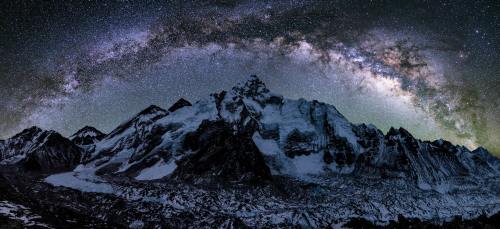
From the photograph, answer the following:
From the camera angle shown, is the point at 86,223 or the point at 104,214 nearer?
the point at 86,223

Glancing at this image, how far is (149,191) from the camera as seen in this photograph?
495ft

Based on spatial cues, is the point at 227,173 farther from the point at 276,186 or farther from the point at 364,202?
the point at 364,202

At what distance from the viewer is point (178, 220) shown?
12888 centimetres

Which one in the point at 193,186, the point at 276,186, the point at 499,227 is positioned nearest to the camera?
the point at 499,227

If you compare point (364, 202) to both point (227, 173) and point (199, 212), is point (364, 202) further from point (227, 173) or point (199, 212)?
point (199, 212)

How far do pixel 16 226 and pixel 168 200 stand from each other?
74.7 meters

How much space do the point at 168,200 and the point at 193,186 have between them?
30792mm

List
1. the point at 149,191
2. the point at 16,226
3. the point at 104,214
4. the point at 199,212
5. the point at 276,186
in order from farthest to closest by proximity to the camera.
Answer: the point at 276,186 → the point at 149,191 → the point at 199,212 → the point at 104,214 → the point at 16,226

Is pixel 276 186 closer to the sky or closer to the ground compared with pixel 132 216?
closer to the sky

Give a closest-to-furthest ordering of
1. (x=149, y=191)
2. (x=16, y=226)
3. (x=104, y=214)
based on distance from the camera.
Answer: (x=16, y=226) → (x=104, y=214) → (x=149, y=191)

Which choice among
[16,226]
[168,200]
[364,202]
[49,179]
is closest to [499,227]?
[364,202]

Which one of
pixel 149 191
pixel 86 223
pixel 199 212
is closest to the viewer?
pixel 86 223

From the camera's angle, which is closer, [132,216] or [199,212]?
[132,216]

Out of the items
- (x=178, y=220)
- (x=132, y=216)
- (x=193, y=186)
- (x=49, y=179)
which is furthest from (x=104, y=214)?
(x=49, y=179)
